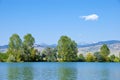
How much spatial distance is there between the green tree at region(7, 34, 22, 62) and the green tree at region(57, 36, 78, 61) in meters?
12.4

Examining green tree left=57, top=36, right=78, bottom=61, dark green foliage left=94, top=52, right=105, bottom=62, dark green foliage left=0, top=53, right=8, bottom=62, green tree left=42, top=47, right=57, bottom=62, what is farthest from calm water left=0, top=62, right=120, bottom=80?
dark green foliage left=94, top=52, right=105, bottom=62

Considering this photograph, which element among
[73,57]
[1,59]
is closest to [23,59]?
[1,59]

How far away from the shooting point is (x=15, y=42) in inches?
3858

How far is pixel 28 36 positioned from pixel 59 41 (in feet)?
32.7

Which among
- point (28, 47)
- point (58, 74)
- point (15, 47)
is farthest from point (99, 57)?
point (58, 74)

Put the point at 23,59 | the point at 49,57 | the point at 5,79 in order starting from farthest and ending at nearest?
1. the point at 49,57
2. the point at 23,59
3. the point at 5,79

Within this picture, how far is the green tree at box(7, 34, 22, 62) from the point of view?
96.1m

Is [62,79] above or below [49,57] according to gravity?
below

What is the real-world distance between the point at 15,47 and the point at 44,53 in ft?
37.8

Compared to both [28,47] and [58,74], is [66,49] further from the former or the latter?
[58,74]

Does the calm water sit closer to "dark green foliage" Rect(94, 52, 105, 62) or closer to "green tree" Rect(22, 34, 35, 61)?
"green tree" Rect(22, 34, 35, 61)

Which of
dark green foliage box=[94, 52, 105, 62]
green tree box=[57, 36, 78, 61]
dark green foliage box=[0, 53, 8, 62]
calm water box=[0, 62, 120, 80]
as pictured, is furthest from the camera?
dark green foliage box=[94, 52, 105, 62]

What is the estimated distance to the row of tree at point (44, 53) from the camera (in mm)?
96625

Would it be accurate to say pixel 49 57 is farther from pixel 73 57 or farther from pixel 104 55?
pixel 104 55
